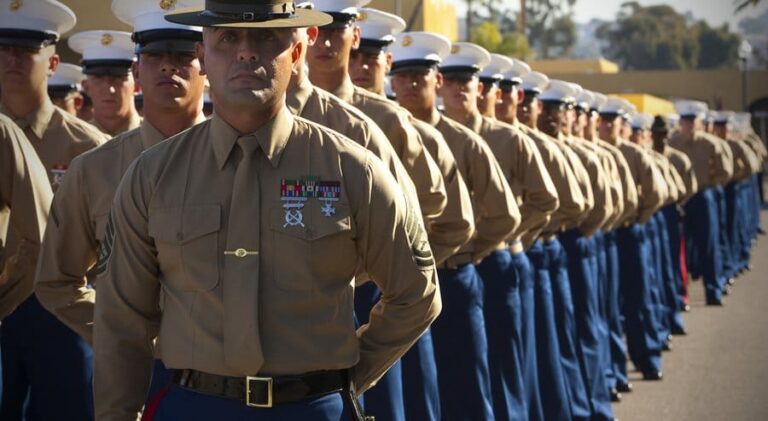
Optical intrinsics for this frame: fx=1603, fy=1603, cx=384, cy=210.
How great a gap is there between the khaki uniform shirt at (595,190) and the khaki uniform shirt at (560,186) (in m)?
0.93

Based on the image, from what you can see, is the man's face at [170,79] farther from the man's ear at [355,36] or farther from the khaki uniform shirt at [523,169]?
the khaki uniform shirt at [523,169]

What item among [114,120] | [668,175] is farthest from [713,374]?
[114,120]

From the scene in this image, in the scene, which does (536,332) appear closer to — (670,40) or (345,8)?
(345,8)

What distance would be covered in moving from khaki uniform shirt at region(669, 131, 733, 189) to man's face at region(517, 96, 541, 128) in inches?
375

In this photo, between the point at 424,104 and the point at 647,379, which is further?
the point at 647,379

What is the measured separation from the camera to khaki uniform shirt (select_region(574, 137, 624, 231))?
1307 centimetres

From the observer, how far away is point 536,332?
33.5ft

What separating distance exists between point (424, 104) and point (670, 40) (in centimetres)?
14248

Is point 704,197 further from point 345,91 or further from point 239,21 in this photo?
point 239,21

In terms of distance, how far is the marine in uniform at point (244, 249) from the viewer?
4.14 m

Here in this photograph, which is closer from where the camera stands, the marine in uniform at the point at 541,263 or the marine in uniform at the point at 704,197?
the marine in uniform at the point at 541,263

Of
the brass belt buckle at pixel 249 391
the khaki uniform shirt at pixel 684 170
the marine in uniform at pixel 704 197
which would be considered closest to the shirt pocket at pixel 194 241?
the brass belt buckle at pixel 249 391

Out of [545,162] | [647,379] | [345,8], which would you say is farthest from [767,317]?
[345,8]

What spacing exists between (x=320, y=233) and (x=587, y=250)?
26.1 ft
